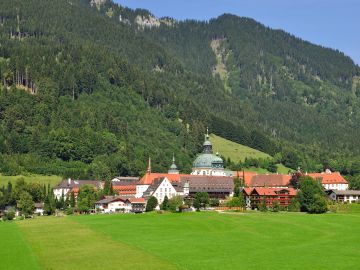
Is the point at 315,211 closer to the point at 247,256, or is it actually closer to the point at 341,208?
the point at 341,208

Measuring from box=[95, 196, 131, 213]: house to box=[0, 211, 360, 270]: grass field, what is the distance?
52.1 m

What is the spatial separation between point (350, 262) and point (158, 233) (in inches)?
1570

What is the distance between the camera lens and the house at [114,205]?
189250mm

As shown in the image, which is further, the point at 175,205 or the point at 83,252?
the point at 175,205

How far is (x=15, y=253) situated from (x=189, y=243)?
23077mm

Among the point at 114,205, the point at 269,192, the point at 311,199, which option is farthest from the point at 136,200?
the point at 311,199

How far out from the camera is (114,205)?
19138cm

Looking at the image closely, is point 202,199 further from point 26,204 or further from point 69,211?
point 26,204

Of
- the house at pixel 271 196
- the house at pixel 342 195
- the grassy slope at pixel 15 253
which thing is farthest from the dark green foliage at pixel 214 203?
the grassy slope at pixel 15 253

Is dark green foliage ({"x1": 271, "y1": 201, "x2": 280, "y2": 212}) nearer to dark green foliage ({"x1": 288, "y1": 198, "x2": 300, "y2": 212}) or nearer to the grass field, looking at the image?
dark green foliage ({"x1": 288, "y1": 198, "x2": 300, "y2": 212})

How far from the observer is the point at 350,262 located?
7325cm

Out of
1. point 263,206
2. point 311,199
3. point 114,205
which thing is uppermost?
point 311,199

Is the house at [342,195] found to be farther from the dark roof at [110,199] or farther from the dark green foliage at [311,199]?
the dark roof at [110,199]

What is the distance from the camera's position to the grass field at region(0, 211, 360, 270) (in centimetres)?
7262
